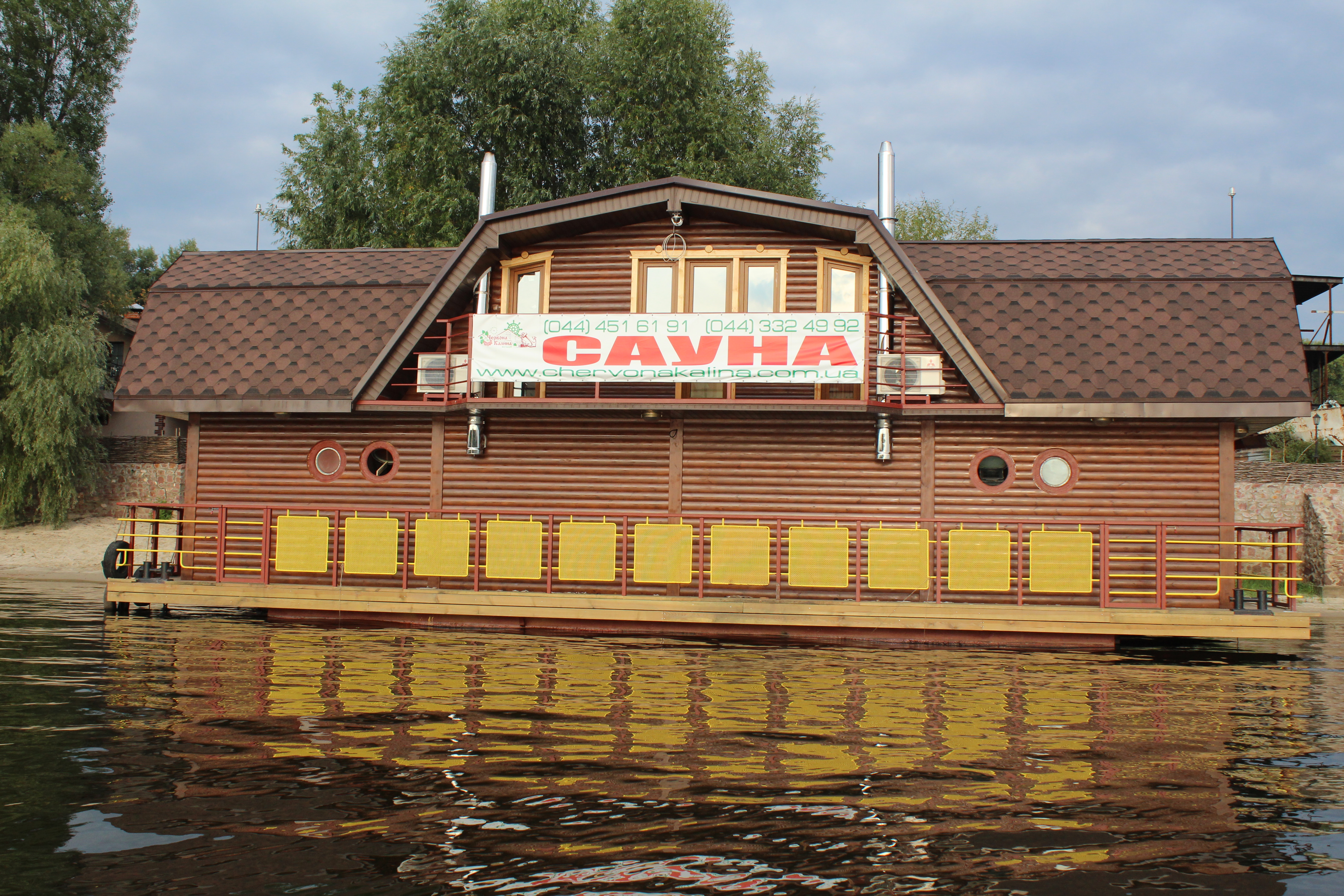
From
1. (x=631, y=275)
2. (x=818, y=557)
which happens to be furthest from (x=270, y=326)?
(x=818, y=557)

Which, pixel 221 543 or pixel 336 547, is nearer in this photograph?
pixel 336 547

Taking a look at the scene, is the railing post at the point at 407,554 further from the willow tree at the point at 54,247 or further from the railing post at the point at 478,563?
the willow tree at the point at 54,247

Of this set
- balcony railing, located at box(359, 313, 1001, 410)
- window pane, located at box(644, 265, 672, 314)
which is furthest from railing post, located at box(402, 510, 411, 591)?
window pane, located at box(644, 265, 672, 314)

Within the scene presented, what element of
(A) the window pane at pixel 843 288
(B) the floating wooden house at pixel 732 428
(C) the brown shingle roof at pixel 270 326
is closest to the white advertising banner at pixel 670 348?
(B) the floating wooden house at pixel 732 428

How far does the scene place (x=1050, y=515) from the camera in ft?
47.2

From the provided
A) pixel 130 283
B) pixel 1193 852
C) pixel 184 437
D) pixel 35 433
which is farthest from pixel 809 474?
pixel 130 283

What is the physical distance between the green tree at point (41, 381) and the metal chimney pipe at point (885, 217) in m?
23.1

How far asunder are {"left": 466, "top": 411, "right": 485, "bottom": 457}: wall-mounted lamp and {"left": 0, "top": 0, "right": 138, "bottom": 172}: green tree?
27643 millimetres

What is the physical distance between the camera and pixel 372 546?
14469mm

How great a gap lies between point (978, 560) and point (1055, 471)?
7.07 feet

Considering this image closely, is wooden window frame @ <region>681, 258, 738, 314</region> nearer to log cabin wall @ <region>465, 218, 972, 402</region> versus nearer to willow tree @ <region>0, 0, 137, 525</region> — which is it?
log cabin wall @ <region>465, 218, 972, 402</region>

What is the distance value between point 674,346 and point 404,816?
952cm

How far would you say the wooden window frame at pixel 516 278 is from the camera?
51.8 ft

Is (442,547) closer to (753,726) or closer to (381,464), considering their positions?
(381,464)
